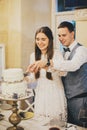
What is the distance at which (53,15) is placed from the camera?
144 inches

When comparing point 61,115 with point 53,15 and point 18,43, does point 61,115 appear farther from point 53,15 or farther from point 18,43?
point 53,15

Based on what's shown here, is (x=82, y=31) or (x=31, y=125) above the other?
(x=82, y=31)

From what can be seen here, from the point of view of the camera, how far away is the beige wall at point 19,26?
3.29 m

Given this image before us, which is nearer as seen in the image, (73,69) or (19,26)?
(73,69)

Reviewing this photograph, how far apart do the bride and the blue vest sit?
87mm

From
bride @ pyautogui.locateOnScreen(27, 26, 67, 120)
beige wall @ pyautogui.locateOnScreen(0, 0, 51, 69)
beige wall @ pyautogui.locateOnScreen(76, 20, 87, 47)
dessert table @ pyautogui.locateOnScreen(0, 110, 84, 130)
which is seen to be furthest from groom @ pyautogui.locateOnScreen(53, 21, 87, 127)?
beige wall @ pyautogui.locateOnScreen(0, 0, 51, 69)

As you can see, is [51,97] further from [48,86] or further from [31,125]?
[31,125]

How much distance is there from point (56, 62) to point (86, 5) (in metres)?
1.18

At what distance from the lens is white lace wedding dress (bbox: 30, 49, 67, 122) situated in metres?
2.15

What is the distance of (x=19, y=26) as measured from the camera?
3270 millimetres

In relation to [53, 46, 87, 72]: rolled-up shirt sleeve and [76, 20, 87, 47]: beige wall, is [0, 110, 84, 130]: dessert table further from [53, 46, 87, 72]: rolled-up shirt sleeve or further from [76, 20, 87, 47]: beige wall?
[76, 20, 87, 47]: beige wall

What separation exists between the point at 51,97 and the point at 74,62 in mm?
400

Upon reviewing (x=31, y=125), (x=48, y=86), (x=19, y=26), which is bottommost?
(x=31, y=125)

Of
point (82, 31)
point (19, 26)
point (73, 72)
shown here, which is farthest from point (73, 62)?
point (19, 26)
